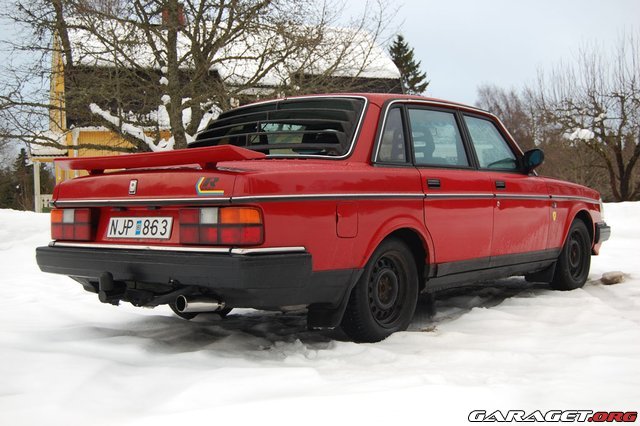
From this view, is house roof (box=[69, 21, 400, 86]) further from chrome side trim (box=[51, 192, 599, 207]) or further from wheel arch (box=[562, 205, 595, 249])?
chrome side trim (box=[51, 192, 599, 207])

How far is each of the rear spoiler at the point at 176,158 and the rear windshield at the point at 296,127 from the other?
0.56 meters

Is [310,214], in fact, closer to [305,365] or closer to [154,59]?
[305,365]

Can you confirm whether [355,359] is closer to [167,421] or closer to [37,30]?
[167,421]

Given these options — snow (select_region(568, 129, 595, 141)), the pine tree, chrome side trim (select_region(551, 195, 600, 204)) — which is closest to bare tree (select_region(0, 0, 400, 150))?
chrome side trim (select_region(551, 195, 600, 204))

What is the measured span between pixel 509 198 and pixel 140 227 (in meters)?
2.86

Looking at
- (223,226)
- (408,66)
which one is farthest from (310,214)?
(408,66)

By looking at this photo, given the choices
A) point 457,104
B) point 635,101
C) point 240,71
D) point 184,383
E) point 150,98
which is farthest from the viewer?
point 635,101

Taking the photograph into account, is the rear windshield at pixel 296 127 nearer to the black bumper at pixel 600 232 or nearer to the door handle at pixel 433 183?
→ the door handle at pixel 433 183

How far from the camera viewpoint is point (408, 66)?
→ 46.0 metres

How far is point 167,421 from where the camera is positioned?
2.40 m

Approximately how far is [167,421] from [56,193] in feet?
7.43

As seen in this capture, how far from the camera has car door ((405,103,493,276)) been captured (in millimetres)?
4277

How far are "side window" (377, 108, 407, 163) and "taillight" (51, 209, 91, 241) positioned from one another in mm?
1850

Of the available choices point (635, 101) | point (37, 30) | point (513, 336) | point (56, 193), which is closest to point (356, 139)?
point (513, 336)
